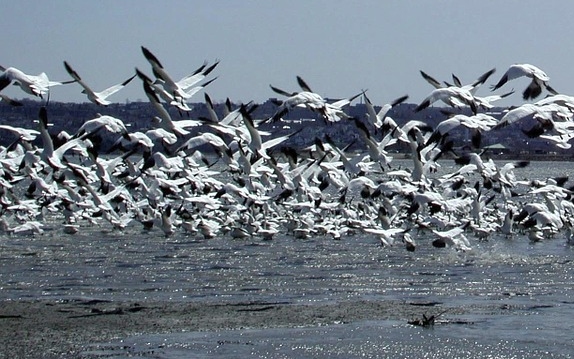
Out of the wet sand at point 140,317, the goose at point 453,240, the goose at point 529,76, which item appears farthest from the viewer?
the goose at point 453,240

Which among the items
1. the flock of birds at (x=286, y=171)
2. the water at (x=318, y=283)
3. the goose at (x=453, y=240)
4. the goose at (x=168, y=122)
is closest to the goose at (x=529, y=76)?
the flock of birds at (x=286, y=171)

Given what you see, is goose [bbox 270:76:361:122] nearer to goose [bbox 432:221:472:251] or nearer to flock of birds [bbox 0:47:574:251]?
flock of birds [bbox 0:47:574:251]

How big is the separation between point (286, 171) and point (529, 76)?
11121 millimetres

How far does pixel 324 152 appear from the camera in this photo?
28.8 meters

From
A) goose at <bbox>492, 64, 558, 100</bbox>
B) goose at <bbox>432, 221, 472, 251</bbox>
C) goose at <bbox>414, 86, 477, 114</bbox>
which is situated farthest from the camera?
goose at <bbox>432, 221, 472, 251</bbox>

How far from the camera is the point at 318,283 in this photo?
25547mm

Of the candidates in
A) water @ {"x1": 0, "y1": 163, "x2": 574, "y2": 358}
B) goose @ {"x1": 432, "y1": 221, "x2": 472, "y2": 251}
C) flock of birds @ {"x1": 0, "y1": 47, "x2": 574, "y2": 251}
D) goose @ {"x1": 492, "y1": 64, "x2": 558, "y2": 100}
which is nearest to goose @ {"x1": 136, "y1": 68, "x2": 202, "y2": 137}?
flock of birds @ {"x1": 0, "y1": 47, "x2": 574, "y2": 251}

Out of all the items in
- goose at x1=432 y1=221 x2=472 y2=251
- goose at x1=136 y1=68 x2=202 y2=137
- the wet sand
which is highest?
goose at x1=136 y1=68 x2=202 y2=137

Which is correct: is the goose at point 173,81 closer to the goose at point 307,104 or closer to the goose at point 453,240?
the goose at point 307,104

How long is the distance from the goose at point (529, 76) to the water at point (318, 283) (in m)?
3.57

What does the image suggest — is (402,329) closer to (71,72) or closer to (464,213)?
(71,72)

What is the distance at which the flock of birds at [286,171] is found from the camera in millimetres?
22047

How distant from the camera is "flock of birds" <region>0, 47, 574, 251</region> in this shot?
22047 millimetres

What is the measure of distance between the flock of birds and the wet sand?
3.21 m
